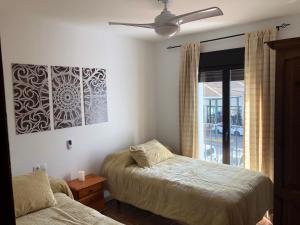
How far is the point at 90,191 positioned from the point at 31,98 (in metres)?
1.34

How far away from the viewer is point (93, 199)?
3.15m

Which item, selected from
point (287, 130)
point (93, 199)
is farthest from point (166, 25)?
point (93, 199)

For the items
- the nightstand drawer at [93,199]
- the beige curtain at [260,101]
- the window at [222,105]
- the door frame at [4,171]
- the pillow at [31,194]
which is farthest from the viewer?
the window at [222,105]

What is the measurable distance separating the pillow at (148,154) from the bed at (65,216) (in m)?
1.13

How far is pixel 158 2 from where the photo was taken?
96.3 inches

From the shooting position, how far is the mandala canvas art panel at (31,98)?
277 centimetres

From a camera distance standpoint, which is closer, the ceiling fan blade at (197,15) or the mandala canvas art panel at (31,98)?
the ceiling fan blade at (197,15)

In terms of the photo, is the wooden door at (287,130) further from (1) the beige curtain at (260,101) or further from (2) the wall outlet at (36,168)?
(2) the wall outlet at (36,168)

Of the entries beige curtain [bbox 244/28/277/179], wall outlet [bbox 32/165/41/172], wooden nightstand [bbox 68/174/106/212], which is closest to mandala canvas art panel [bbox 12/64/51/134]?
wall outlet [bbox 32/165/41/172]

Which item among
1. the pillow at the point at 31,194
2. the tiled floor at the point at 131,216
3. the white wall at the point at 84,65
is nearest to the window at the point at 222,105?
the white wall at the point at 84,65

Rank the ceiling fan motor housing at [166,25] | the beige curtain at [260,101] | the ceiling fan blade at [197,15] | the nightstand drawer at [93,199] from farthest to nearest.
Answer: the beige curtain at [260,101], the nightstand drawer at [93,199], the ceiling fan motor housing at [166,25], the ceiling fan blade at [197,15]

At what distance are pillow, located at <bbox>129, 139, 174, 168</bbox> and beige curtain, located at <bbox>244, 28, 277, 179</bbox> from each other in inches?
47.4

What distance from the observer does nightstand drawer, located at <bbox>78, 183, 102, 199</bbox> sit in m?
3.01

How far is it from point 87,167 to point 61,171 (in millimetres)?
398
